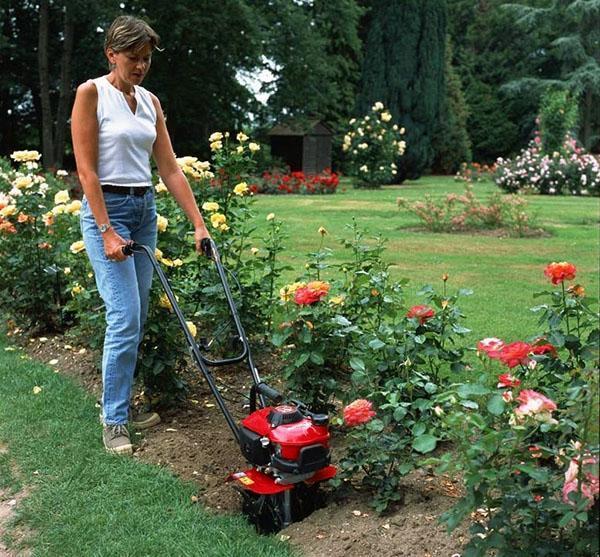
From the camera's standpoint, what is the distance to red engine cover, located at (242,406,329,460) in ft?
9.37

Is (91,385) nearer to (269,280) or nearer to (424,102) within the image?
(269,280)

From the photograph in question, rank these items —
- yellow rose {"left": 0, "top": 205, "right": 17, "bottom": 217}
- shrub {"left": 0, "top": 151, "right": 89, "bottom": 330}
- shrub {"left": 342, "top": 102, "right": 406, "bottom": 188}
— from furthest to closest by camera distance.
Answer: shrub {"left": 342, "top": 102, "right": 406, "bottom": 188}, shrub {"left": 0, "top": 151, "right": 89, "bottom": 330}, yellow rose {"left": 0, "top": 205, "right": 17, "bottom": 217}

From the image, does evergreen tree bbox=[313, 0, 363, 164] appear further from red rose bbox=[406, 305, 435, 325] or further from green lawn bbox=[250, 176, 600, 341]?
red rose bbox=[406, 305, 435, 325]

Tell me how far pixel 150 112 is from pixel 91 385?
1.93 meters

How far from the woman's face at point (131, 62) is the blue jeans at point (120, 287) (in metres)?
0.52

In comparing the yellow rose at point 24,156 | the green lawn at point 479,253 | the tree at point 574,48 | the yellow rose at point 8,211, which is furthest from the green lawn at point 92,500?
the tree at point 574,48

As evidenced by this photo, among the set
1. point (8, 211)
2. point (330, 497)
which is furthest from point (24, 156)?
point (330, 497)

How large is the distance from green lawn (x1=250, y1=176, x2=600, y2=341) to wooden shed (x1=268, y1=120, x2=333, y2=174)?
41.8ft

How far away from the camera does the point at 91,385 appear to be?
486cm

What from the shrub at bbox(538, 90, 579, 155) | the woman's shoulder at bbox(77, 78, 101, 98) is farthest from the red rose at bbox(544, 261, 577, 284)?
the shrub at bbox(538, 90, 579, 155)

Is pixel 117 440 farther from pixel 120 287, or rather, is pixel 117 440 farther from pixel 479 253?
pixel 479 253

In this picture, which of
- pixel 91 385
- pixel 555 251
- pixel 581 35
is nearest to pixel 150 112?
pixel 91 385

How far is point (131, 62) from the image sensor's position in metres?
3.40

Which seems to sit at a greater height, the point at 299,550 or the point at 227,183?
the point at 227,183
